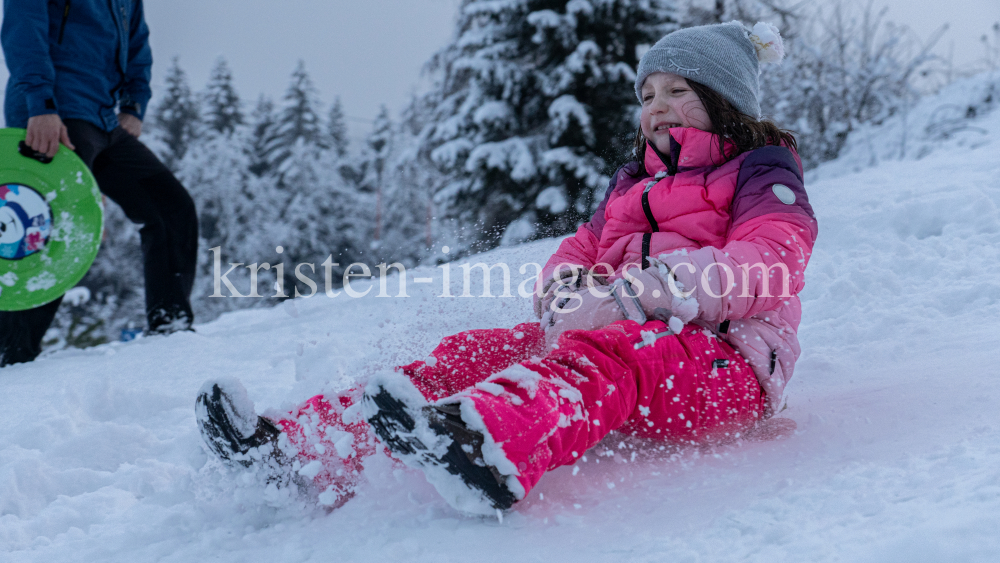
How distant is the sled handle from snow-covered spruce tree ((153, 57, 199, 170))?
19138 millimetres

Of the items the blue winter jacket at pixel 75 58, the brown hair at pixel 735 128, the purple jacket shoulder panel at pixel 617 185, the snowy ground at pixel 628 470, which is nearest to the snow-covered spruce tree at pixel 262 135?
the blue winter jacket at pixel 75 58

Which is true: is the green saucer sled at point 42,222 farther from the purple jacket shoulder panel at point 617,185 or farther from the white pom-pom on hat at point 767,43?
the white pom-pom on hat at point 767,43

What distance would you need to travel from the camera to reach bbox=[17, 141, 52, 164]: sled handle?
7.86ft

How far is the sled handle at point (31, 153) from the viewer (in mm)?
2396

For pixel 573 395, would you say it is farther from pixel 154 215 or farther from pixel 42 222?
pixel 154 215

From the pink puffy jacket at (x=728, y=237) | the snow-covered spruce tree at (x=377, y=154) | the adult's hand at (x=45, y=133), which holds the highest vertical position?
the snow-covered spruce tree at (x=377, y=154)

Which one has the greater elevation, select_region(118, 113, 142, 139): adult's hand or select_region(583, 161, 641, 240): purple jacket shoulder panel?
select_region(118, 113, 142, 139): adult's hand

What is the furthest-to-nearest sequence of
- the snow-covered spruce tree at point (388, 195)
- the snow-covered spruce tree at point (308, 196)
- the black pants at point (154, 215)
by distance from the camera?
the snow-covered spruce tree at point (388, 195) → the snow-covered spruce tree at point (308, 196) → the black pants at point (154, 215)

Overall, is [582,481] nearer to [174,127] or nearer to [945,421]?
[945,421]

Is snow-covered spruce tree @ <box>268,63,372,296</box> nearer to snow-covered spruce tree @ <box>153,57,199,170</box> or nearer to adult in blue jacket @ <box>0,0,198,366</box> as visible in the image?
snow-covered spruce tree @ <box>153,57,199,170</box>

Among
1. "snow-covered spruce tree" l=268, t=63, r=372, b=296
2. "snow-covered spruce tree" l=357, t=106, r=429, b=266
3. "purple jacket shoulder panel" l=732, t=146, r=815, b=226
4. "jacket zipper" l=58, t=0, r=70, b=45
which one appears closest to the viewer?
"purple jacket shoulder panel" l=732, t=146, r=815, b=226

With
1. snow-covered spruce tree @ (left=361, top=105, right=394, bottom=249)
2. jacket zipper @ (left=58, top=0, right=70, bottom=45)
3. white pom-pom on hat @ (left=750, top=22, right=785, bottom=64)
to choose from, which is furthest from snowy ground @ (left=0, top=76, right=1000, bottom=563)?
snow-covered spruce tree @ (left=361, top=105, right=394, bottom=249)

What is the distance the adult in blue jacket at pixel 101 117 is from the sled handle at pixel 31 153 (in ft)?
0.07

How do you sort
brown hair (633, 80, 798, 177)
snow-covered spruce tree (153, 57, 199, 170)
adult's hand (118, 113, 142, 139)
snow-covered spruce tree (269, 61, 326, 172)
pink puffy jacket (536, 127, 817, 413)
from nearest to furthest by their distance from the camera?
pink puffy jacket (536, 127, 817, 413) < brown hair (633, 80, 798, 177) < adult's hand (118, 113, 142, 139) < snow-covered spruce tree (153, 57, 199, 170) < snow-covered spruce tree (269, 61, 326, 172)
